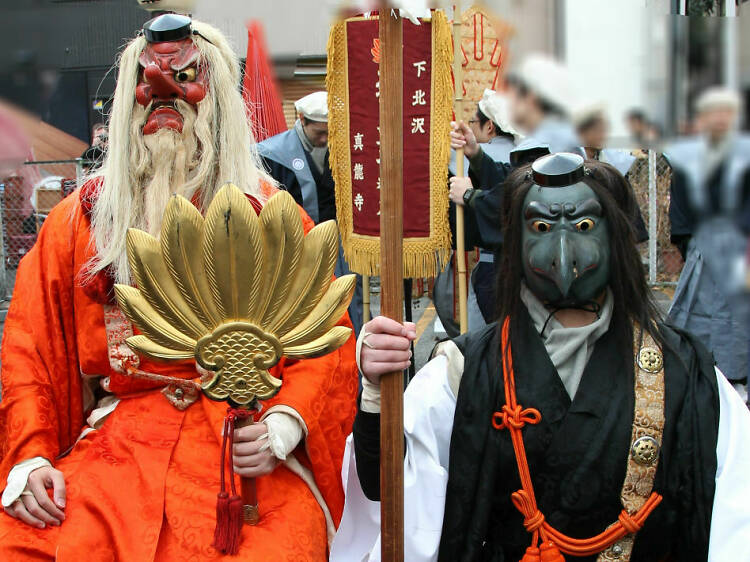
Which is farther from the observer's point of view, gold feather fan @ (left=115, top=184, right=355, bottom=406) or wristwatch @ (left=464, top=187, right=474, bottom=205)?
wristwatch @ (left=464, top=187, right=474, bottom=205)

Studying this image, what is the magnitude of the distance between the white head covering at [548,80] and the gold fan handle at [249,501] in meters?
1.15

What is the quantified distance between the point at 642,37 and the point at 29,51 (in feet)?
2.38

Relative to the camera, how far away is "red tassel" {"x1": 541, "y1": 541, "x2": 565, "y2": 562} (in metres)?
1.83

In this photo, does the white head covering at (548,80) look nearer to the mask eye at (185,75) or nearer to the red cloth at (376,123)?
the mask eye at (185,75)

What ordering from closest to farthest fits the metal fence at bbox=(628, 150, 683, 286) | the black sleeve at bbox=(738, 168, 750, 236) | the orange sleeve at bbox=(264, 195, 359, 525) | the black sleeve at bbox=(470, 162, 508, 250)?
the black sleeve at bbox=(738, 168, 750, 236), the orange sleeve at bbox=(264, 195, 359, 525), the black sleeve at bbox=(470, 162, 508, 250), the metal fence at bbox=(628, 150, 683, 286)

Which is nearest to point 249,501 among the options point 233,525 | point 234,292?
point 233,525

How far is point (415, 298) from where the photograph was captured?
8.92 metres

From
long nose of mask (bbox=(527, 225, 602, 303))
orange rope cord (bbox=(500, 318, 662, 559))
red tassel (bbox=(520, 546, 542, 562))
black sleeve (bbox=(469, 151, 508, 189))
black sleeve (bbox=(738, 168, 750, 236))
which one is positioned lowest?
red tassel (bbox=(520, 546, 542, 562))

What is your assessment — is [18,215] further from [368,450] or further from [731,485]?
[731,485]

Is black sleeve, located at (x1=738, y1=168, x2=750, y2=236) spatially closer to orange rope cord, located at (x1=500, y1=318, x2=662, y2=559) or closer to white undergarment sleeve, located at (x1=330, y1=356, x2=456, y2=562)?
orange rope cord, located at (x1=500, y1=318, x2=662, y2=559)

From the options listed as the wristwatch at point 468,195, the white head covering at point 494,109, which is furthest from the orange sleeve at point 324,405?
the white head covering at point 494,109

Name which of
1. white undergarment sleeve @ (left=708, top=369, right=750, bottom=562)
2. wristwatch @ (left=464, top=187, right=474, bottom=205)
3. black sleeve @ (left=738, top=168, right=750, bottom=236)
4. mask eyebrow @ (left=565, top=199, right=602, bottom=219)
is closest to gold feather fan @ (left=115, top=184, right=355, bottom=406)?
mask eyebrow @ (left=565, top=199, right=602, bottom=219)

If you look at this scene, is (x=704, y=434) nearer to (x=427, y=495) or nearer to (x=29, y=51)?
(x=427, y=495)

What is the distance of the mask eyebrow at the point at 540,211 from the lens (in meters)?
1.91
